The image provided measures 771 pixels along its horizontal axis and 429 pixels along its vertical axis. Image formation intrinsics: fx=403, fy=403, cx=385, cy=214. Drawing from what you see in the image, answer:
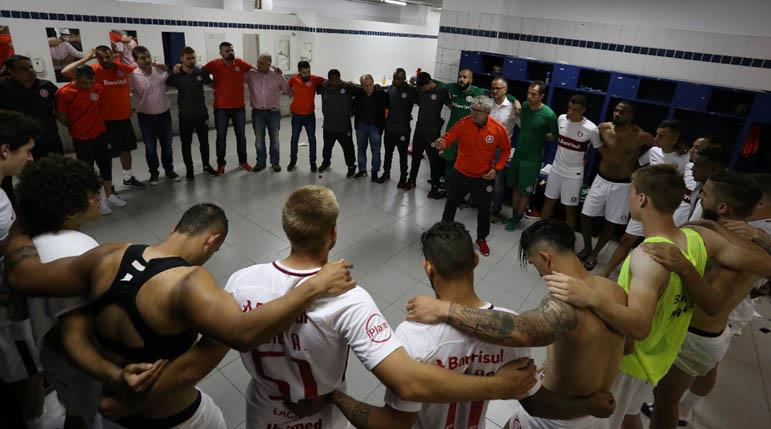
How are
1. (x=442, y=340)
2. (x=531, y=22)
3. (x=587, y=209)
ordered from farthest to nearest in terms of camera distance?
(x=531, y=22) → (x=587, y=209) → (x=442, y=340)

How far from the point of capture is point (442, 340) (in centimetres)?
128

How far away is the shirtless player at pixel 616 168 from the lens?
4000 millimetres

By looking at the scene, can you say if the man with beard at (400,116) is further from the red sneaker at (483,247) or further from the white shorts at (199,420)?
the white shorts at (199,420)

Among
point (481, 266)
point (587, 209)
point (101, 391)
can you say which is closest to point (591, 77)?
point (587, 209)

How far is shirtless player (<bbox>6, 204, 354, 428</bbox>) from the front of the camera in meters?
1.21

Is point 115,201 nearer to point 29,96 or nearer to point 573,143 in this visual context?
point 29,96

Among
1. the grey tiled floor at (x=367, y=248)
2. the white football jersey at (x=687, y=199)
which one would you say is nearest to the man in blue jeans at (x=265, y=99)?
the grey tiled floor at (x=367, y=248)

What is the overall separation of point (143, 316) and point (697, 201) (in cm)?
399

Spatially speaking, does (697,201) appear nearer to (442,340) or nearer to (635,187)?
(635,187)

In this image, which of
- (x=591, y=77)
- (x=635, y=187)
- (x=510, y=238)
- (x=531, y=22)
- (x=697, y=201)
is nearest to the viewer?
(x=635, y=187)

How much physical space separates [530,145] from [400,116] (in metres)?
1.91

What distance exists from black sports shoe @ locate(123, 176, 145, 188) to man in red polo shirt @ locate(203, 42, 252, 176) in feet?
3.30

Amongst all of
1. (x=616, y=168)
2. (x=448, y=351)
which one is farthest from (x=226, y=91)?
(x=448, y=351)

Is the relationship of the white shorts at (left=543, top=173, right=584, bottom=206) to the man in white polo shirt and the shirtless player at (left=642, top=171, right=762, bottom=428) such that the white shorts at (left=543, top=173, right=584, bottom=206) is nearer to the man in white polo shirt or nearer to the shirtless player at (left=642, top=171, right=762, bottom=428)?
the man in white polo shirt
